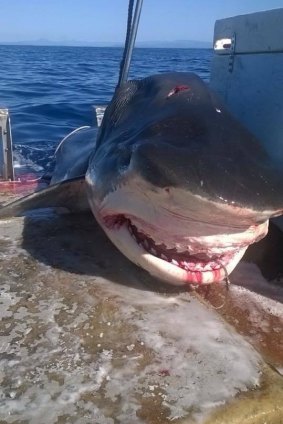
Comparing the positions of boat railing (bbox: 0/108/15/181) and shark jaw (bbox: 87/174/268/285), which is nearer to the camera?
shark jaw (bbox: 87/174/268/285)

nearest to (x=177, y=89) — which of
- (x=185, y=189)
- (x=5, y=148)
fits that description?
(x=185, y=189)

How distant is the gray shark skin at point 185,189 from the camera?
146 centimetres

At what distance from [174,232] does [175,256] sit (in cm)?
24

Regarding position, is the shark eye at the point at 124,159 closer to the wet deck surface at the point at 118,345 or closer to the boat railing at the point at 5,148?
the wet deck surface at the point at 118,345

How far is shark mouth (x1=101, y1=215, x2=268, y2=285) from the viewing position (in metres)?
1.77

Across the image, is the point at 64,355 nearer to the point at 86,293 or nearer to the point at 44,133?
the point at 86,293

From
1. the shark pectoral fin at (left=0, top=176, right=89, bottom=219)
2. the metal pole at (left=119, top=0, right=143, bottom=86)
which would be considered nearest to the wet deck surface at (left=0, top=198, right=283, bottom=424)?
the shark pectoral fin at (left=0, top=176, right=89, bottom=219)

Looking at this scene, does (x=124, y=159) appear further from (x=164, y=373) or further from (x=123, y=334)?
(x=164, y=373)

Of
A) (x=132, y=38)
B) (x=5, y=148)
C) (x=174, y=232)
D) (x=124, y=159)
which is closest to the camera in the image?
(x=174, y=232)

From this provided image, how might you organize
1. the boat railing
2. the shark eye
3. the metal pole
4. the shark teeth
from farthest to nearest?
the boat railing → the metal pole → the shark teeth → the shark eye

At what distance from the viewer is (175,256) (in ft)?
5.99

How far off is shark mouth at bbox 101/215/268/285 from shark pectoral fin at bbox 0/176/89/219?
0.65 m

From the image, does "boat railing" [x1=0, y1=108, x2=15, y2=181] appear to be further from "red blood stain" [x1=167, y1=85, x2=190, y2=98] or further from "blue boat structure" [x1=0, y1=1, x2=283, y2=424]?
"red blood stain" [x1=167, y1=85, x2=190, y2=98]

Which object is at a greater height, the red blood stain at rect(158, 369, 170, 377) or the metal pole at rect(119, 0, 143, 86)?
the metal pole at rect(119, 0, 143, 86)
